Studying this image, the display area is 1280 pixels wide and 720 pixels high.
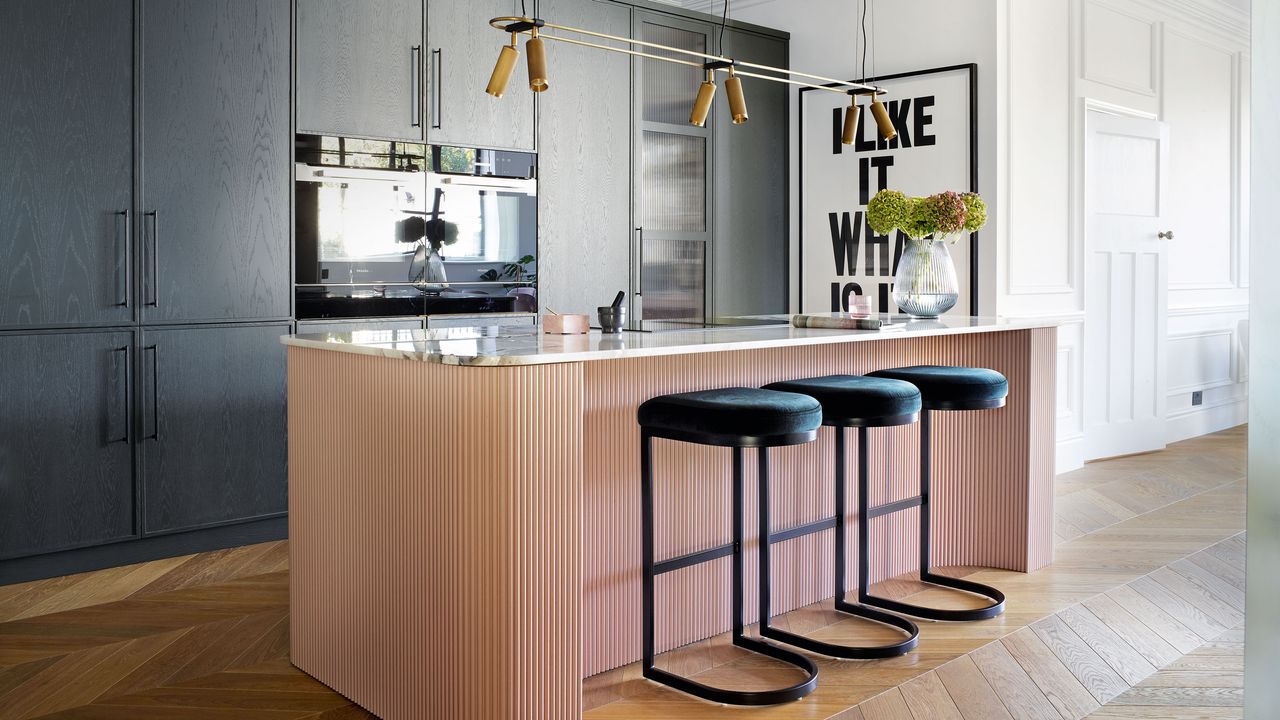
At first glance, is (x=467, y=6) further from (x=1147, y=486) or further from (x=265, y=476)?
(x=1147, y=486)

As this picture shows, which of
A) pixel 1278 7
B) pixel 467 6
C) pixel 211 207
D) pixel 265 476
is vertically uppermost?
pixel 467 6

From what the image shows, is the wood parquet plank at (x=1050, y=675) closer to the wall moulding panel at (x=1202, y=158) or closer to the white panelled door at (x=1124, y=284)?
the white panelled door at (x=1124, y=284)

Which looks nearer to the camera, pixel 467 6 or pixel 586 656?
pixel 586 656

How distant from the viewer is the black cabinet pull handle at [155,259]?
3711mm

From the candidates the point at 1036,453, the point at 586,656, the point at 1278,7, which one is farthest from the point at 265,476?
the point at 1278,7

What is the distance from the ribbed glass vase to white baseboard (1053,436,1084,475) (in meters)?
2.29

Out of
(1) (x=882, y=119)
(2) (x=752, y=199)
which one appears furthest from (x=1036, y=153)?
(1) (x=882, y=119)

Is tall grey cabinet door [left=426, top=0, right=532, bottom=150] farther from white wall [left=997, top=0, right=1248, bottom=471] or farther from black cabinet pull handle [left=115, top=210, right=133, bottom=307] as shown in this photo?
white wall [left=997, top=0, right=1248, bottom=471]

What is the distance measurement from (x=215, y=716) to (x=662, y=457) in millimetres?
1310

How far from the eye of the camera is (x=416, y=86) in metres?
4.36

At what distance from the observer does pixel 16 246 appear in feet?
11.3

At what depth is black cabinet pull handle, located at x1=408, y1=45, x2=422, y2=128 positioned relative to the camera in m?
4.35

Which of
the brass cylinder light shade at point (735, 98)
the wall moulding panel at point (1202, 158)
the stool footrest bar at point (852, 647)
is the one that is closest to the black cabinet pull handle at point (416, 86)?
the brass cylinder light shade at point (735, 98)

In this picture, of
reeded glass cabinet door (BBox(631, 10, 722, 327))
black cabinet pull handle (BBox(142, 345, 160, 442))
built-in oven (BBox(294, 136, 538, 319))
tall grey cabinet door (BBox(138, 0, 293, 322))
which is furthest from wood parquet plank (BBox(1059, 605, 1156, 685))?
black cabinet pull handle (BBox(142, 345, 160, 442))
